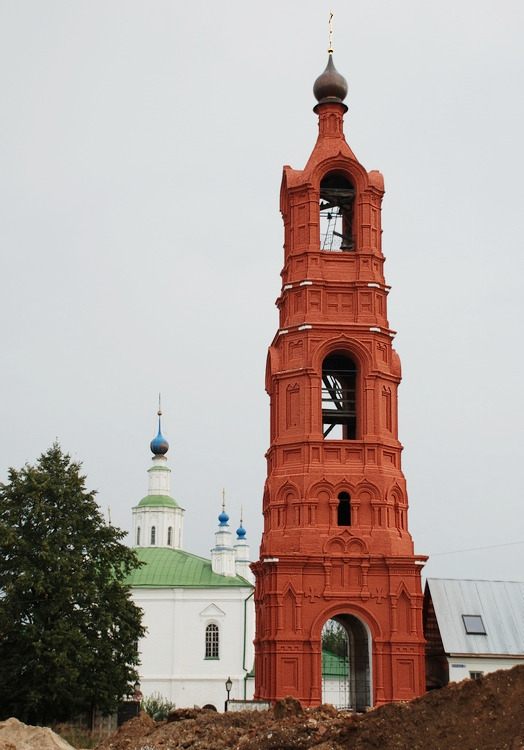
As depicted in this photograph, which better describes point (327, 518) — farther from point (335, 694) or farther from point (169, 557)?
point (169, 557)

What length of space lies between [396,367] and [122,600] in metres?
10.2

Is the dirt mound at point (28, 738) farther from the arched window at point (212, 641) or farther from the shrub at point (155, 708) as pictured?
the arched window at point (212, 641)

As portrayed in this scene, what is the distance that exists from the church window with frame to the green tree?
25.5 meters

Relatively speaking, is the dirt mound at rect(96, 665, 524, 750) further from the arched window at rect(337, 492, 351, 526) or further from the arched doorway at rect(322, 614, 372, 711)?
the arched window at rect(337, 492, 351, 526)

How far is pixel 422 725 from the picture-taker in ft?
45.6

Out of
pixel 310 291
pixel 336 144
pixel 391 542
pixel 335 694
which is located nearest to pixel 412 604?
pixel 391 542

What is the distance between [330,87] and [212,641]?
3241 centimetres

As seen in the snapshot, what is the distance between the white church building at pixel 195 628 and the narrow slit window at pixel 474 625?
81.1ft

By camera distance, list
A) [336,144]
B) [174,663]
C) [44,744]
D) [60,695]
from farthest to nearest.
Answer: [174,663] → [336,144] → [60,695] → [44,744]

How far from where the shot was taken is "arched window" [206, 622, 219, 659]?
54522mm

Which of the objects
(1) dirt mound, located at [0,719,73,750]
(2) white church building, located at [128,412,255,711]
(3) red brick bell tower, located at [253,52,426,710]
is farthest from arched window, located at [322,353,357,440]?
(2) white church building, located at [128,412,255,711]

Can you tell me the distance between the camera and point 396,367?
30.1 meters

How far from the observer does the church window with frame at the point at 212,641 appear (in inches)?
2146

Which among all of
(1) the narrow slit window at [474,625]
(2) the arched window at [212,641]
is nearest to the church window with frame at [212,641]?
(2) the arched window at [212,641]
